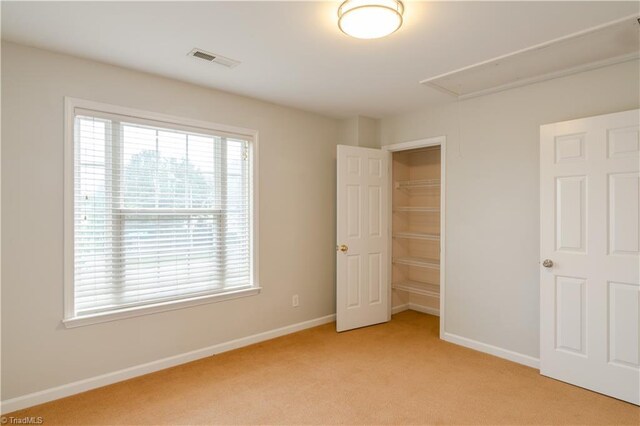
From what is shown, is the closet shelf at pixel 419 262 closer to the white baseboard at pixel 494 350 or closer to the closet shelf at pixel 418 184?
the white baseboard at pixel 494 350

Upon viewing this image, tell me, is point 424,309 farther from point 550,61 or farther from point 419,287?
point 550,61

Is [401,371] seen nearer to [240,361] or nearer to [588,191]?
[240,361]

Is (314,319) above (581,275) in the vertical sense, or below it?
below

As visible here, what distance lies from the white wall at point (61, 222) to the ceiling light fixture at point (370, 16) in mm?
1809

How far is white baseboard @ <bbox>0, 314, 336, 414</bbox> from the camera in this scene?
249cm

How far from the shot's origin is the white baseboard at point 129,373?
249 centimetres

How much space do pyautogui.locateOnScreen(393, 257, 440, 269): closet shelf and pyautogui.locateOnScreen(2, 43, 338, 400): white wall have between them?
135cm

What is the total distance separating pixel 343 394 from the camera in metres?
2.69

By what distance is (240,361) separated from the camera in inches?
129

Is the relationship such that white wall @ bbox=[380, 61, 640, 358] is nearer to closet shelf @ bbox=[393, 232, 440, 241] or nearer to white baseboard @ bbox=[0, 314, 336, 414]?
closet shelf @ bbox=[393, 232, 440, 241]

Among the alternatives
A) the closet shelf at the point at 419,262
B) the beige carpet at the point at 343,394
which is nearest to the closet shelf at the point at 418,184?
the closet shelf at the point at 419,262

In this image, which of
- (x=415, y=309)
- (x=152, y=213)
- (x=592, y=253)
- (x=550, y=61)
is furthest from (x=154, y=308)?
(x=550, y=61)

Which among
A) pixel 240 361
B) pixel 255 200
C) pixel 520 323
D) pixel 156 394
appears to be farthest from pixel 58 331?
pixel 520 323

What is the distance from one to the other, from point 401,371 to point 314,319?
4.64ft
